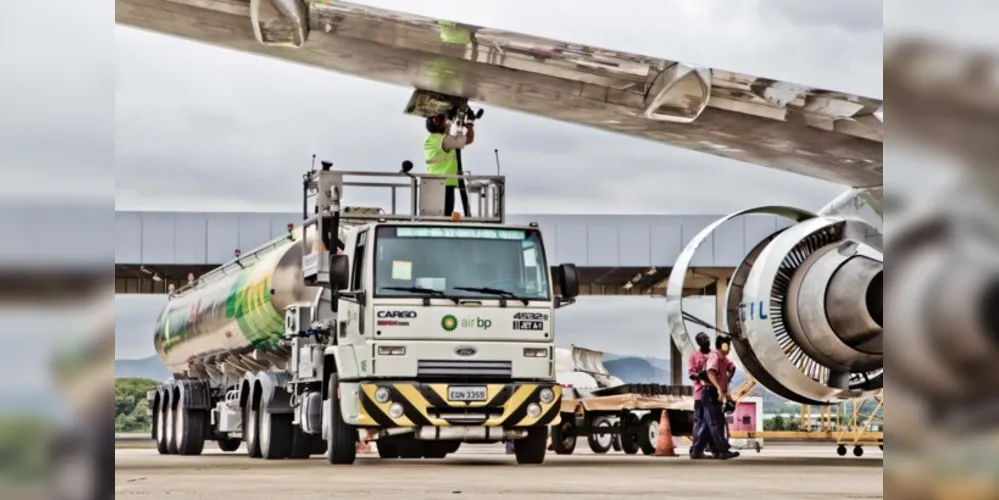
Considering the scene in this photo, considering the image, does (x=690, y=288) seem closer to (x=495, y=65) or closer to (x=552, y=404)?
(x=552, y=404)

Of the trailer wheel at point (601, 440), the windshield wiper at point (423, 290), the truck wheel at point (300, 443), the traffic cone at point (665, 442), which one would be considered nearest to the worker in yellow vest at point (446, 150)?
the windshield wiper at point (423, 290)

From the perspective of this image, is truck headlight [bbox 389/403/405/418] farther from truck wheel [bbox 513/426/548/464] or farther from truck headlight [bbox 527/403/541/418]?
truck wheel [bbox 513/426/548/464]

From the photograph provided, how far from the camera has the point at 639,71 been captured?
13.3 m

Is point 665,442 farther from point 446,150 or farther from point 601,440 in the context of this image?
point 446,150

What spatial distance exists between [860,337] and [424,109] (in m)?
4.93

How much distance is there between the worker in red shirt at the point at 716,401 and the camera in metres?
18.1

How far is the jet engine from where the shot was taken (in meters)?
14.5

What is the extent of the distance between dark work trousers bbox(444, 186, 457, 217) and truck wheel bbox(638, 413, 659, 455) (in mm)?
9408

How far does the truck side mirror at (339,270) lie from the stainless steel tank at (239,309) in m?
2.33

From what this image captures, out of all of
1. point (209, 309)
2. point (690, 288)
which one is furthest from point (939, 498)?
point (209, 309)

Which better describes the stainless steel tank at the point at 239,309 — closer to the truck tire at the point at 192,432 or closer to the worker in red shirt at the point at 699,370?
the truck tire at the point at 192,432

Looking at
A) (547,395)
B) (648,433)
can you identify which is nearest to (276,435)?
(547,395)

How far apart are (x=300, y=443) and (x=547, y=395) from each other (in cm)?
479

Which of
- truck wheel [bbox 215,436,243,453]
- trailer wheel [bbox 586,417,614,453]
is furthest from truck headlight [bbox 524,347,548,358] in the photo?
trailer wheel [bbox 586,417,614,453]
